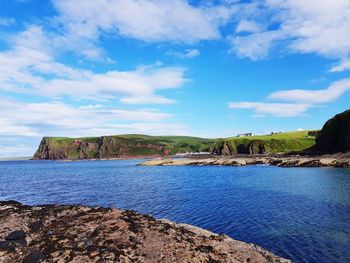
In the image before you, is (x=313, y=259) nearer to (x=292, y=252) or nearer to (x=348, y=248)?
(x=292, y=252)

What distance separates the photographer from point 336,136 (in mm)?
152875

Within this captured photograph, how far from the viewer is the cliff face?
141250 millimetres

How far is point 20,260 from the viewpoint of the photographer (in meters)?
16.8

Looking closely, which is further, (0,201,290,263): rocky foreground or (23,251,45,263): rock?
(0,201,290,263): rocky foreground

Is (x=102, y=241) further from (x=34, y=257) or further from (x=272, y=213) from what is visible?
(x=272, y=213)

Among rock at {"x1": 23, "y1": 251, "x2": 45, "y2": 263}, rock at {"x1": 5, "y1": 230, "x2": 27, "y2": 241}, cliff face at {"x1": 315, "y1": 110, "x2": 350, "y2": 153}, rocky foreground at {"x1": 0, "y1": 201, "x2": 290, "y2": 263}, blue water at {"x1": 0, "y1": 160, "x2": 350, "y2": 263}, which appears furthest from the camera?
cliff face at {"x1": 315, "y1": 110, "x2": 350, "y2": 153}

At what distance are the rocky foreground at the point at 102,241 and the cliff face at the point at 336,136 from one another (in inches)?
5294

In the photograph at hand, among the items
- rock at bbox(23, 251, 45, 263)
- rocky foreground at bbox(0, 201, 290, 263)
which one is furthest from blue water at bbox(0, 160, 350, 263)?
rock at bbox(23, 251, 45, 263)

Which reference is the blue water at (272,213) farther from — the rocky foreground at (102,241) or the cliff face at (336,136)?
the cliff face at (336,136)

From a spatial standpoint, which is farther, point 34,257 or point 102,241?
point 102,241

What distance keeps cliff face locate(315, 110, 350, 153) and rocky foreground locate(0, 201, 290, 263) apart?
134463mm

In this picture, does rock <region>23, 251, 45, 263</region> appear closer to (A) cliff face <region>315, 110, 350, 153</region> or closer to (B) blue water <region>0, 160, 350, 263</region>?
(B) blue water <region>0, 160, 350, 263</region>

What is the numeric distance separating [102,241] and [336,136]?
155021 mm

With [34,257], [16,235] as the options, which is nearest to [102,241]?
[34,257]
